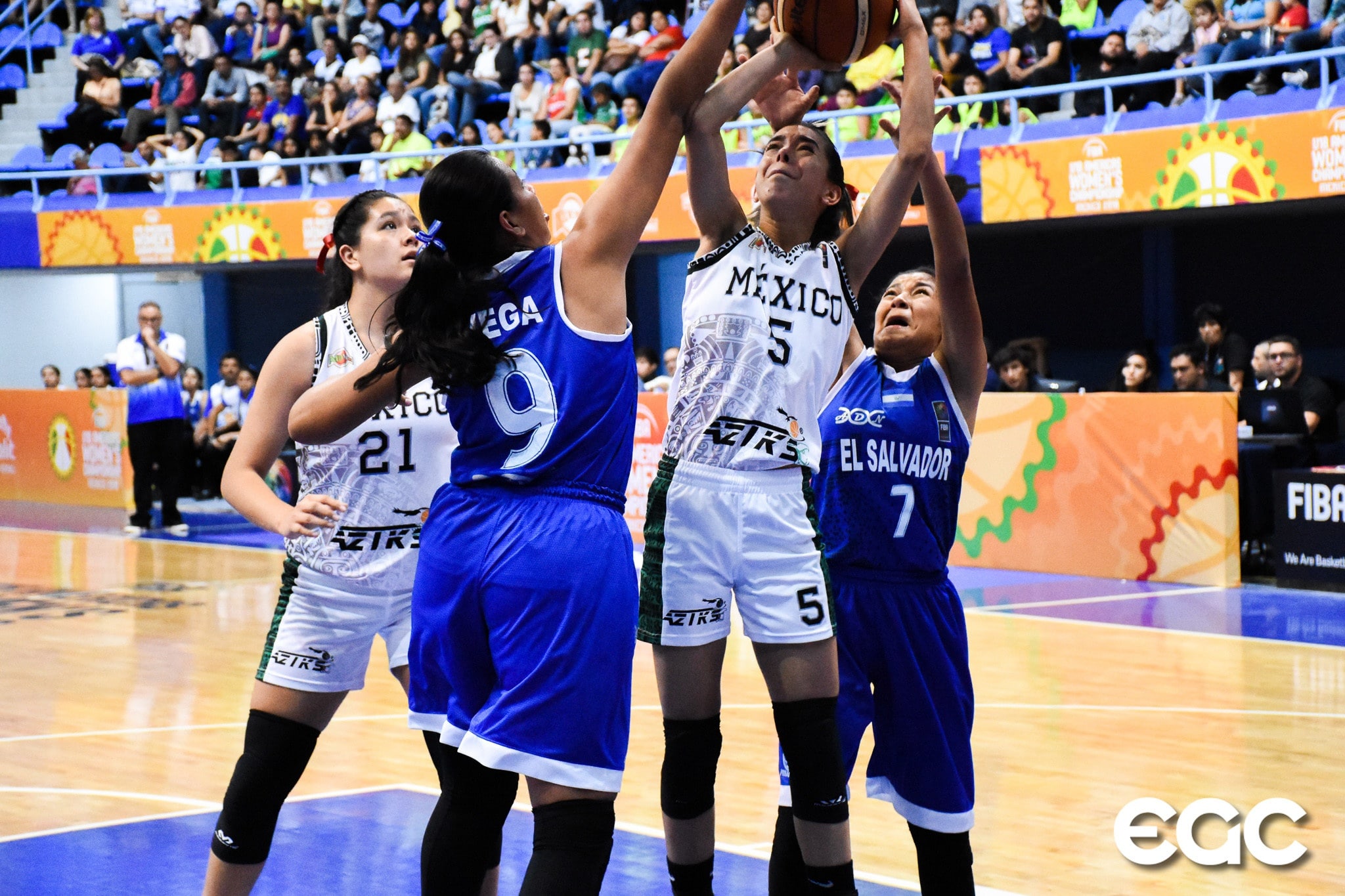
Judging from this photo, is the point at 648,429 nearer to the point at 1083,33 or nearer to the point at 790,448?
the point at 1083,33

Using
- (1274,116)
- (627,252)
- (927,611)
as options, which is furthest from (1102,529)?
(627,252)

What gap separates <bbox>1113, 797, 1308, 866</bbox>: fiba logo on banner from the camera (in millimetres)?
4859

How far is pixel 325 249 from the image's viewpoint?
4.24 m

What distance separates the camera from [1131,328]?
1549 cm

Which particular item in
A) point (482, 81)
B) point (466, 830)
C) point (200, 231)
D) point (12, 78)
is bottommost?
point (466, 830)

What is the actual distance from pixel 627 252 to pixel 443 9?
61.0 ft

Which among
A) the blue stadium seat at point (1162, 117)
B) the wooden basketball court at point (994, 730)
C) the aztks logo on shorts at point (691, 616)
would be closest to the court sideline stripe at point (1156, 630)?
the wooden basketball court at point (994, 730)

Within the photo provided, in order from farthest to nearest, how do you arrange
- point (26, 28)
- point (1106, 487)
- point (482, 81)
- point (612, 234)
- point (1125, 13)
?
point (26, 28) < point (482, 81) < point (1125, 13) < point (1106, 487) < point (612, 234)

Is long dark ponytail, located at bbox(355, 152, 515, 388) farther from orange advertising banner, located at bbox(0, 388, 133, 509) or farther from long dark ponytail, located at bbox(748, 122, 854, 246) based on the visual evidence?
orange advertising banner, located at bbox(0, 388, 133, 509)

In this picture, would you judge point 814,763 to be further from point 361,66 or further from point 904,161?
point 361,66

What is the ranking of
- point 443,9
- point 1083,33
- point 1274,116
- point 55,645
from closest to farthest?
point 55,645 < point 1274,116 < point 1083,33 < point 443,9

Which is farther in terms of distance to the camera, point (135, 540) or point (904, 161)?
point (135, 540)

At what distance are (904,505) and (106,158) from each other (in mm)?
19859

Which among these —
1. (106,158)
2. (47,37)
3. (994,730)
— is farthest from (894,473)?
(47,37)
